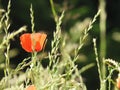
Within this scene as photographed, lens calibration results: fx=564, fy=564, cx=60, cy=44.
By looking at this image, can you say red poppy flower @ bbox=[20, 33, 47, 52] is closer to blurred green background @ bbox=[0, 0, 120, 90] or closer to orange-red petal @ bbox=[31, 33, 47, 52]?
orange-red petal @ bbox=[31, 33, 47, 52]

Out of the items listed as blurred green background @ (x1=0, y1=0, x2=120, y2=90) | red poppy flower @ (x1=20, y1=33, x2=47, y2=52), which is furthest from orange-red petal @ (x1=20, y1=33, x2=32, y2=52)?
blurred green background @ (x1=0, y1=0, x2=120, y2=90)

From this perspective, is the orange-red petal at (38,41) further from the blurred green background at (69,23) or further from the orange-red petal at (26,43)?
the blurred green background at (69,23)

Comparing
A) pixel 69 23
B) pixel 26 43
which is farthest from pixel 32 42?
pixel 69 23

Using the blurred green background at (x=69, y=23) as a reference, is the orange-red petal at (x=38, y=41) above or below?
below

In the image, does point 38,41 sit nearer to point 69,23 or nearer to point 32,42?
point 32,42

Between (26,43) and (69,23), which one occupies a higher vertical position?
(69,23)

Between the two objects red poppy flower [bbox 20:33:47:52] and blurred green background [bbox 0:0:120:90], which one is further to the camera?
blurred green background [bbox 0:0:120:90]

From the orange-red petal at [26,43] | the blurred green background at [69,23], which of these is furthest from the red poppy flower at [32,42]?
the blurred green background at [69,23]

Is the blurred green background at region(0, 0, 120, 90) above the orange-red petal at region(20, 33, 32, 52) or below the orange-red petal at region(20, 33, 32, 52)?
above

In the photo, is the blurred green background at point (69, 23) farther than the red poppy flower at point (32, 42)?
Yes

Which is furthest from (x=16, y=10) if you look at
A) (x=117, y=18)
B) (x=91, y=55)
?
(x=117, y=18)

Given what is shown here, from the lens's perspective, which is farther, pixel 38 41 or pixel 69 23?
pixel 69 23
